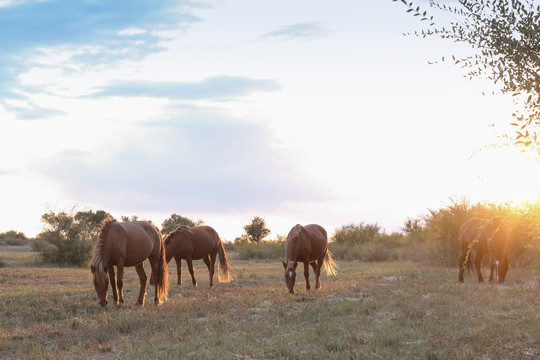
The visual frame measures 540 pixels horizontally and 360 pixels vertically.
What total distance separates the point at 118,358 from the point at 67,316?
415 centimetres

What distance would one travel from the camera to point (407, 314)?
412 inches

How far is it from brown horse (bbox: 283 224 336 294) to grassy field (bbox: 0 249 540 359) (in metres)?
0.68

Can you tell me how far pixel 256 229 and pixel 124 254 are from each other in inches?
1815

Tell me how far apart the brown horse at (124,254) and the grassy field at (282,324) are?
0.52m

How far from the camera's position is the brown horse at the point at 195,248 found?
666 inches

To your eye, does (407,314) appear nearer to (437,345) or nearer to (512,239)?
(437,345)

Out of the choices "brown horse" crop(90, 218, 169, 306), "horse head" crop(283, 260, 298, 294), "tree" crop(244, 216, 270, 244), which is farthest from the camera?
"tree" crop(244, 216, 270, 244)

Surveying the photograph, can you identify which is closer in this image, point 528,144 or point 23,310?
point 528,144

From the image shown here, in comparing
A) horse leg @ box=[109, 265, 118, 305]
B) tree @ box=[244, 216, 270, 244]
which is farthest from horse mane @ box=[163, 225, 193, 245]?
tree @ box=[244, 216, 270, 244]

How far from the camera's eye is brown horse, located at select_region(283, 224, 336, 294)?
14031mm

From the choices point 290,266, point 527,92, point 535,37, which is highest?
point 535,37

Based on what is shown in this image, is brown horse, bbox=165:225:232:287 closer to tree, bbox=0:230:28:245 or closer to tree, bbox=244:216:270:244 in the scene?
tree, bbox=0:230:28:245

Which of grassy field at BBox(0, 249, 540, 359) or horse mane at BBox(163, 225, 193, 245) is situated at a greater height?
horse mane at BBox(163, 225, 193, 245)

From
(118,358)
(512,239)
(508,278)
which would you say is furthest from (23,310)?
(512,239)
